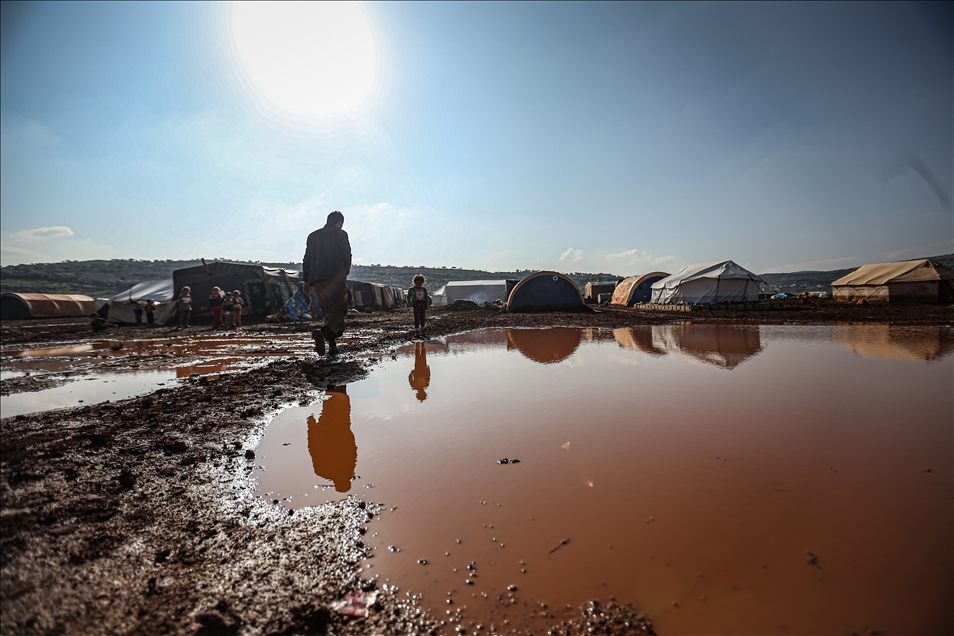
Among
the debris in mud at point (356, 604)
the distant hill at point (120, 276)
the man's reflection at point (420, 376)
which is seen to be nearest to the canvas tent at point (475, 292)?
the distant hill at point (120, 276)

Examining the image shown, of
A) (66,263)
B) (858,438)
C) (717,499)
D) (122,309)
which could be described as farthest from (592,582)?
(66,263)

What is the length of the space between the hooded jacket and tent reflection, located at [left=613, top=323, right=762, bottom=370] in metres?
5.98

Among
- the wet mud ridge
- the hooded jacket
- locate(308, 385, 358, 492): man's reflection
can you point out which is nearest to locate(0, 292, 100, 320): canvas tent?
the hooded jacket

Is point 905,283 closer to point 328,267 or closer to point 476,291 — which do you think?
point 476,291

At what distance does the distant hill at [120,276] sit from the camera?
6097 cm

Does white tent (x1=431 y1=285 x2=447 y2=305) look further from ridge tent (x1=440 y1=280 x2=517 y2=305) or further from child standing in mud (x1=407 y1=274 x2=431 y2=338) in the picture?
child standing in mud (x1=407 y1=274 x2=431 y2=338)

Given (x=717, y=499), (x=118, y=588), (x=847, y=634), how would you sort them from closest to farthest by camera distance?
(x=847, y=634) → (x=118, y=588) → (x=717, y=499)

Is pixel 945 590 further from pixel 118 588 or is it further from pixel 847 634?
pixel 118 588

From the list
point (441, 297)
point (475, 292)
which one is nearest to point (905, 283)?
point (475, 292)

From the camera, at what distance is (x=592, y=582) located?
1.72 meters

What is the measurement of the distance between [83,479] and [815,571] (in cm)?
389

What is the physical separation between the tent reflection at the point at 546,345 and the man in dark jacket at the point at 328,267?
3.65 m

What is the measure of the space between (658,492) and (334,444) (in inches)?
93.7

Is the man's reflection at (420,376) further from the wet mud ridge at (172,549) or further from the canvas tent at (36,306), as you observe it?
the canvas tent at (36,306)
